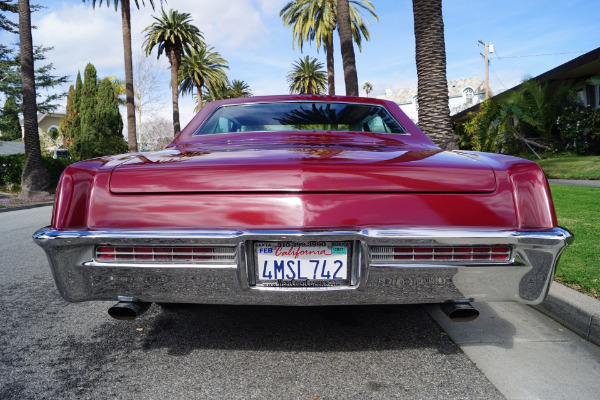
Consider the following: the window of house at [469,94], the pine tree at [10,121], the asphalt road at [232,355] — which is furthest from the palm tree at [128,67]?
the window of house at [469,94]

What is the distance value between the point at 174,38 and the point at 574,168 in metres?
28.8

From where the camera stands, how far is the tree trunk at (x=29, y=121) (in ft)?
52.1

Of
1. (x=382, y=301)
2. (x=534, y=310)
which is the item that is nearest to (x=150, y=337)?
(x=382, y=301)

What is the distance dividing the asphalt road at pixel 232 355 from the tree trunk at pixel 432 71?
229 inches

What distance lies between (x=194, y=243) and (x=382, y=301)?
33.9 inches

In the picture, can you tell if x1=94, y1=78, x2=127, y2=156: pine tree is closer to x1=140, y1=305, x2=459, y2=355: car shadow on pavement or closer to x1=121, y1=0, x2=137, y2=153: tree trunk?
x1=121, y1=0, x2=137, y2=153: tree trunk

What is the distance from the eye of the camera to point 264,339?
Result: 2.72m

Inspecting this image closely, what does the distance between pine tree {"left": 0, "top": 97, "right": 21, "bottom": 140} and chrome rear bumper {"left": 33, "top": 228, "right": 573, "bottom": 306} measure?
4366cm

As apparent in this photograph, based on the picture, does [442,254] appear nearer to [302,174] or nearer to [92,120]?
[302,174]

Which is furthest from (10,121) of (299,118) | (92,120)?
(299,118)

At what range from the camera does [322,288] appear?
1.97 meters

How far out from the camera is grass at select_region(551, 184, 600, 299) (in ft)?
10.8

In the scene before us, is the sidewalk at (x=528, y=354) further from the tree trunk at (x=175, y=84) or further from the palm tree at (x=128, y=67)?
the tree trunk at (x=175, y=84)

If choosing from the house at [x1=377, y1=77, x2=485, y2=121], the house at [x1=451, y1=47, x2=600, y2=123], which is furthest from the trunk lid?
the house at [x1=377, y1=77, x2=485, y2=121]
